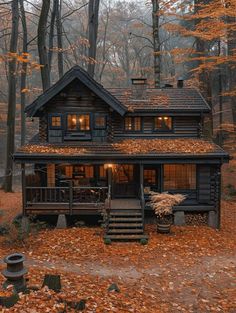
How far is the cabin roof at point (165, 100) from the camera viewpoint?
1966 centimetres

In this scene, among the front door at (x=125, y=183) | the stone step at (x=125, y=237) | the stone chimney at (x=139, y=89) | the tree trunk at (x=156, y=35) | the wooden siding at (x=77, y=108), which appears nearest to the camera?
the stone step at (x=125, y=237)

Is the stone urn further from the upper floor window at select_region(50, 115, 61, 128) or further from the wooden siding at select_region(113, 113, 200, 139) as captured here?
the wooden siding at select_region(113, 113, 200, 139)

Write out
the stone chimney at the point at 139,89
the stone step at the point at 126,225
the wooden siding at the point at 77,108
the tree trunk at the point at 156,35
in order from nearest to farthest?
1. the stone step at the point at 126,225
2. the wooden siding at the point at 77,108
3. the stone chimney at the point at 139,89
4. the tree trunk at the point at 156,35

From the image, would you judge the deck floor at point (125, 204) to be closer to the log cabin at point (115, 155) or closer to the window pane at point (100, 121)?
the log cabin at point (115, 155)

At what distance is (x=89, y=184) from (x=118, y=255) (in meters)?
6.73

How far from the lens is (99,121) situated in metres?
19.3

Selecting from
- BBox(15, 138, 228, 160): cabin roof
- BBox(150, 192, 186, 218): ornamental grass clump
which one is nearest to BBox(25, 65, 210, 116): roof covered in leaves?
BBox(15, 138, 228, 160): cabin roof

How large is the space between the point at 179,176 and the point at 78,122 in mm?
6929

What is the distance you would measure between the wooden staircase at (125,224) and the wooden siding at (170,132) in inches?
192

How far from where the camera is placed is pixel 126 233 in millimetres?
15336

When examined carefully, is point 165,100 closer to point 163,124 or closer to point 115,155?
point 163,124

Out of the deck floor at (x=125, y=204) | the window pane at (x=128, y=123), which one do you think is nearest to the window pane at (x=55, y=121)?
the window pane at (x=128, y=123)

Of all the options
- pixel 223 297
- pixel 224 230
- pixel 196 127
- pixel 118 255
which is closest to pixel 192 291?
pixel 223 297

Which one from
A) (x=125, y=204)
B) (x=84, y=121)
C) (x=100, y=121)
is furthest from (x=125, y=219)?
(x=84, y=121)
